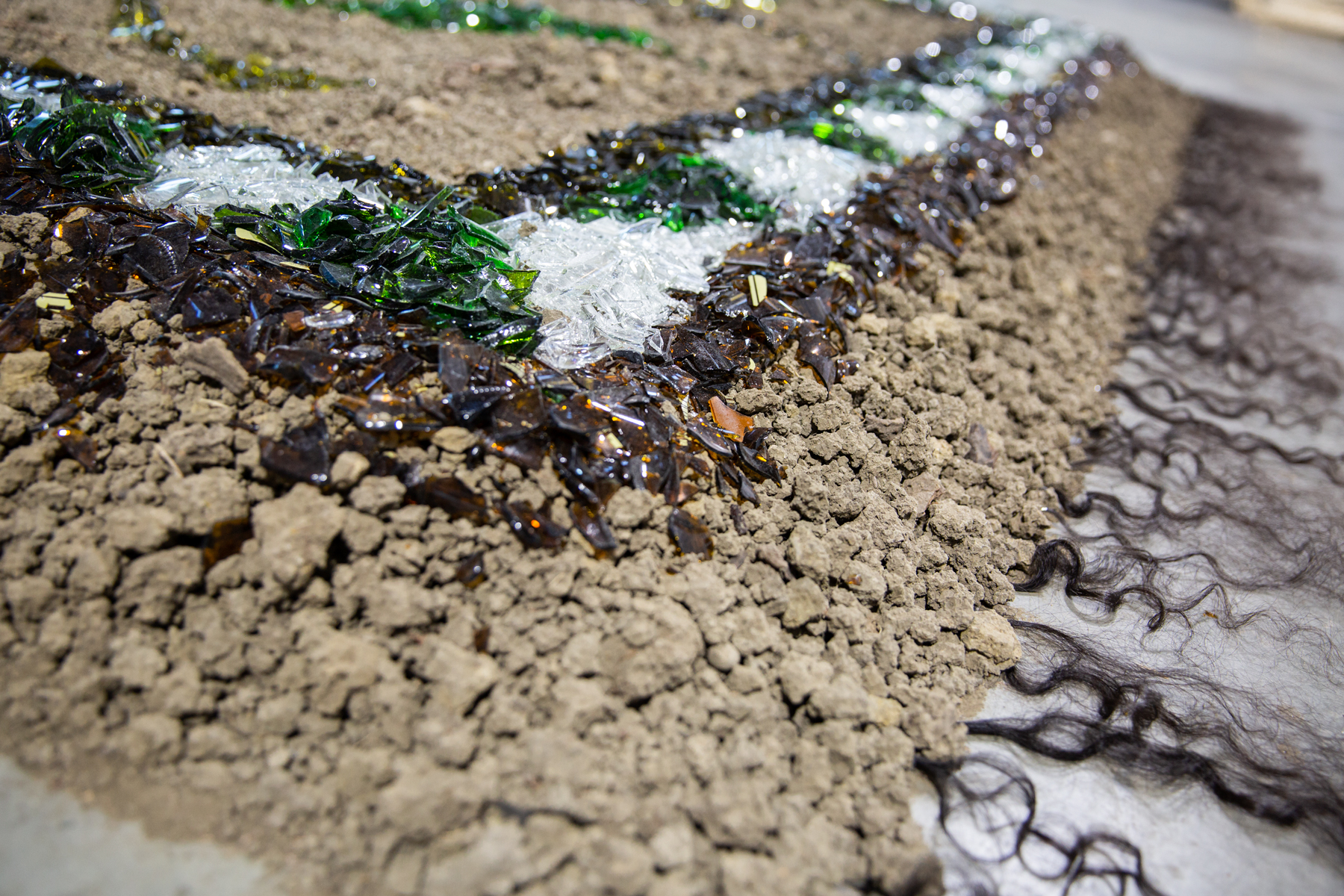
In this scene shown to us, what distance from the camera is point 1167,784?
1.70 meters

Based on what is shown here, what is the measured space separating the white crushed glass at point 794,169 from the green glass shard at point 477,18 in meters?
1.56

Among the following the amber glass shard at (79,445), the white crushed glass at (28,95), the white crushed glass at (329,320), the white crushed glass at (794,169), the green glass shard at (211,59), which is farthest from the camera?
the green glass shard at (211,59)

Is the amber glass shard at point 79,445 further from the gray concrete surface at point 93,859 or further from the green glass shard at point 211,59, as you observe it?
the green glass shard at point 211,59

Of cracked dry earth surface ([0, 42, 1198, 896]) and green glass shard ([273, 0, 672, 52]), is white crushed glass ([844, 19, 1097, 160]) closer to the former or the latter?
green glass shard ([273, 0, 672, 52])

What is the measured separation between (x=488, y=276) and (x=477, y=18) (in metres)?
2.87

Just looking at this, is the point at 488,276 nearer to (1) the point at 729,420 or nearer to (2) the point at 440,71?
(1) the point at 729,420

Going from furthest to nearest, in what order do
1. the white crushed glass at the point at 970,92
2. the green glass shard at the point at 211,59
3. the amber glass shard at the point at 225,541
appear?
the white crushed glass at the point at 970,92 → the green glass shard at the point at 211,59 → the amber glass shard at the point at 225,541

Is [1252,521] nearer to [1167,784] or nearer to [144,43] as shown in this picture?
[1167,784]

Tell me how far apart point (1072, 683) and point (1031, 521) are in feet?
1.58

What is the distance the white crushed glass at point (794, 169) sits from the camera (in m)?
2.77

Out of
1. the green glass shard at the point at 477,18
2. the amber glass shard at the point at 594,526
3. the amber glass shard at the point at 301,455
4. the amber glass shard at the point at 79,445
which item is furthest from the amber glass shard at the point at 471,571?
the green glass shard at the point at 477,18

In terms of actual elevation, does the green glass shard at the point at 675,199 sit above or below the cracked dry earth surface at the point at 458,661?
above

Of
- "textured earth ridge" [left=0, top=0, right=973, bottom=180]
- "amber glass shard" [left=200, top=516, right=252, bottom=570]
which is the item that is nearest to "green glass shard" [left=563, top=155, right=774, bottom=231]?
"textured earth ridge" [left=0, top=0, right=973, bottom=180]

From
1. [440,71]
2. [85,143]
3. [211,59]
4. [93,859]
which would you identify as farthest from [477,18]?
[93,859]
